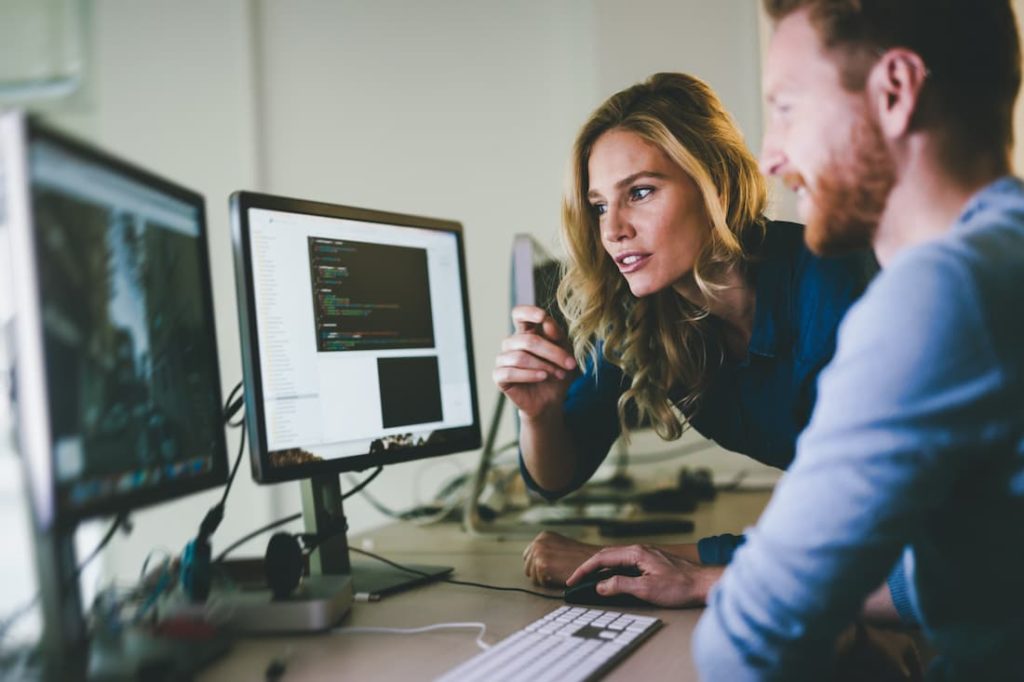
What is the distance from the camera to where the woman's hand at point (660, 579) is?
1.00 metres

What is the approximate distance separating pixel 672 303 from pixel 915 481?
103 cm

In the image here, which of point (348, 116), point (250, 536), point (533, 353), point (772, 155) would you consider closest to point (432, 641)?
point (250, 536)

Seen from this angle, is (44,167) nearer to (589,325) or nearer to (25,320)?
(25,320)

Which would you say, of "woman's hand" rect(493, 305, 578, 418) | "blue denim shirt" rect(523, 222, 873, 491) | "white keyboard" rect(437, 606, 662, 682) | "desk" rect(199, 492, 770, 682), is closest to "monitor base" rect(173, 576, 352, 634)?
"desk" rect(199, 492, 770, 682)

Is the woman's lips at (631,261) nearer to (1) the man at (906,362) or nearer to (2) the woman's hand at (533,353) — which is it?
(2) the woman's hand at (533,353)

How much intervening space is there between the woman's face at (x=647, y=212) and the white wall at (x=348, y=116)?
3.45 ft

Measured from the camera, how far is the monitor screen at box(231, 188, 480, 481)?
1087 millimetres

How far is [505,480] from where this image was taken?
2107mm

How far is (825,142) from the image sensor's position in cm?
76

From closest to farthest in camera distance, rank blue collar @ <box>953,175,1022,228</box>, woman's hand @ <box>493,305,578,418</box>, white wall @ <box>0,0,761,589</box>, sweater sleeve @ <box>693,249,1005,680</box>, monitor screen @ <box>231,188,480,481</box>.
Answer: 1. sweater sleeve @ <box>693,249,1005,680</box>
2. blue collar @ <box>953,175,1022,228</box>
3. monitor screen @ <box>231,188,480,481</box>
4. woman's hand @ <box>493,305,578,418</box>
5. white wall @ <box>0,0,761,589</box>

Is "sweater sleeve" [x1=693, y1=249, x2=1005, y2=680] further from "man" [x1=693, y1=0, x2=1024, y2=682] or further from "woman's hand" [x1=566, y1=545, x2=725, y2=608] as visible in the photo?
"woman's hand" [x1=566, y1=545, x2=725, y2=608]

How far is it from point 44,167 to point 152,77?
229 cm

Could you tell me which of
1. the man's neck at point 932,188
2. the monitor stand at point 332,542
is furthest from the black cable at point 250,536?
the man's neck at point 932,188

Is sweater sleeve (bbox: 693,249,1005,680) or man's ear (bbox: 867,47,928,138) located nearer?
sweater sleeve (bbox: 693,249,1005,680)
